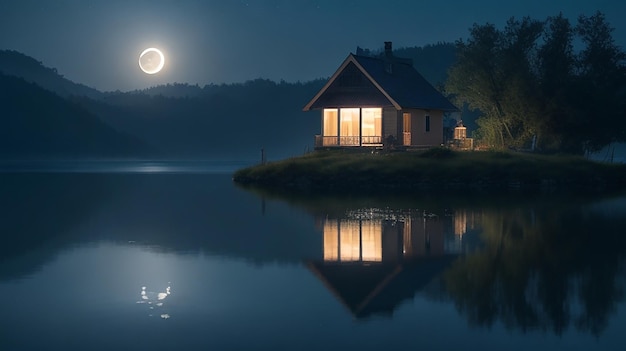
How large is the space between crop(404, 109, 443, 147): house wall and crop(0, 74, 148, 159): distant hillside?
412 ft

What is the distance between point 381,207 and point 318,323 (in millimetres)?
23252

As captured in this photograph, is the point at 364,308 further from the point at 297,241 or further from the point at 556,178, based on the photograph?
the point at 556,178

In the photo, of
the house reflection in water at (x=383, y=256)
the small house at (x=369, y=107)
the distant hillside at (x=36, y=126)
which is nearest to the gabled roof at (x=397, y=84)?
the small house at (x=369, y=107)

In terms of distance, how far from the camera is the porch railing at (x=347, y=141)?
6544 centimetres

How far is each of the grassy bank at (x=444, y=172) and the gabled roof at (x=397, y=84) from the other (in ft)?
22.8

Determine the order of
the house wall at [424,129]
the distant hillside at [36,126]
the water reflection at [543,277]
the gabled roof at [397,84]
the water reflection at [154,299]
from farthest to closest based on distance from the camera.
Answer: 1. the distant hillside at [36,126]
2. the house wall at [424,129]
3. the gabled roof at [397,84]
4. the water reflection at [154,299]
5. the water reflection at [543,277]

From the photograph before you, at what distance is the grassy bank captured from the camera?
183ft

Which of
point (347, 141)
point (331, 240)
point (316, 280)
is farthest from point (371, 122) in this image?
point (316, 280)

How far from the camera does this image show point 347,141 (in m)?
65.9

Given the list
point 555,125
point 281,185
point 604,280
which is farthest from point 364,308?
point 555,125

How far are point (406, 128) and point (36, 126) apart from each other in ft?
448

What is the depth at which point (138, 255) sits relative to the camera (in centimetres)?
2292

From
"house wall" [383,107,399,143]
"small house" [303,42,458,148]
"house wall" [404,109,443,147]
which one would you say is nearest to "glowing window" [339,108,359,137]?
"small house" [303,42,458,148]

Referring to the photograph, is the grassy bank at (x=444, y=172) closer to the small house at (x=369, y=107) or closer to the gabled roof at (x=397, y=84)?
the small house at (x=369, y=107)
